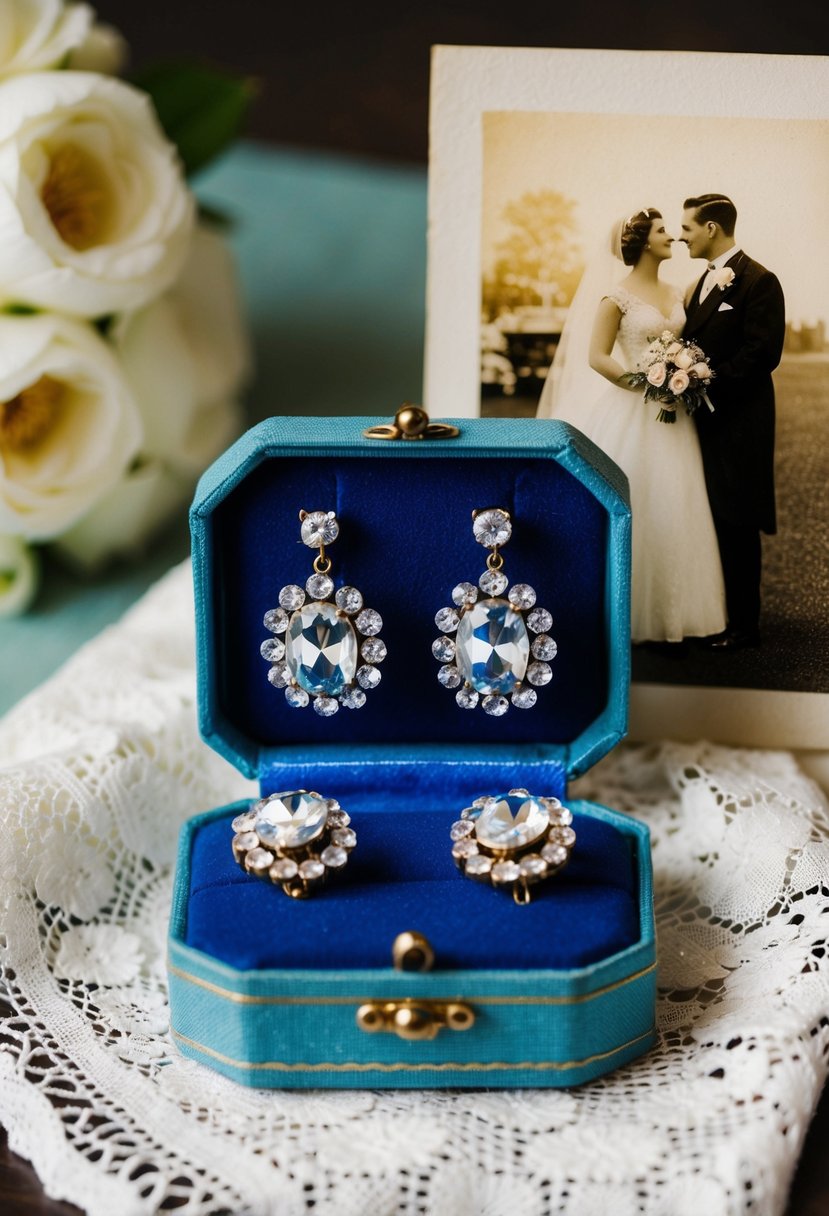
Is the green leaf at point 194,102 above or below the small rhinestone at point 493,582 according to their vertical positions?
above

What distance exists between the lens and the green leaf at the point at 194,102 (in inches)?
62.1

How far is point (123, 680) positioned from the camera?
53.2 inches

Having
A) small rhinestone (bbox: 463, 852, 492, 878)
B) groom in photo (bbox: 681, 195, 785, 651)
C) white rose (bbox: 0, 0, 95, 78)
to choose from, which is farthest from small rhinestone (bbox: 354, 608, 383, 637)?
white rose (bbox: 0, 0, 95, 78)

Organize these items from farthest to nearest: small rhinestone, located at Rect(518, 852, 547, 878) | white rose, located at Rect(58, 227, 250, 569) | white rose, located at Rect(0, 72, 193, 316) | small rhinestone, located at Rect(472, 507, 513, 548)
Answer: white rose, located at Rect(58, 227, 250, 569), white rose, located at Rect(0, 72, 193, 316), small rhinestone, located at Rect(472, 507, 513, 548), small rhinestone, located at Rect(518, 852, 547, 878)

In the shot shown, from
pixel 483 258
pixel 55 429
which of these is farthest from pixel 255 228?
pixel 483 258

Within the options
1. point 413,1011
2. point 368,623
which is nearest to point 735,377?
point 368,623

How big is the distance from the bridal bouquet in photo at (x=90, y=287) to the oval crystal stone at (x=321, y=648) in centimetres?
41

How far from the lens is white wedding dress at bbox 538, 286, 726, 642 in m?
1.20

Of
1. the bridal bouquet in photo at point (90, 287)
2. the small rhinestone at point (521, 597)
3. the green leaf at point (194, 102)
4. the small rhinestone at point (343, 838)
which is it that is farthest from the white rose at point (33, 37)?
the small rhinestone at point (343, 838)

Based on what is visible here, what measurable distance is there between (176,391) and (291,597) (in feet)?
1.63

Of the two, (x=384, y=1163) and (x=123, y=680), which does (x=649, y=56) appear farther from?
(x=384, y=1163)

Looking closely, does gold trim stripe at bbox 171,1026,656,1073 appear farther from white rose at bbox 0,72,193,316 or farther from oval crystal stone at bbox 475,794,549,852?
white rose at bbox 0,72,193,316

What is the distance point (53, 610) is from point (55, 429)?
25cm

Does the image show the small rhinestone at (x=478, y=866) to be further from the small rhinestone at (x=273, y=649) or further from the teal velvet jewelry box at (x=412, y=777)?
the small rhinestone at (x=273, y=649)
